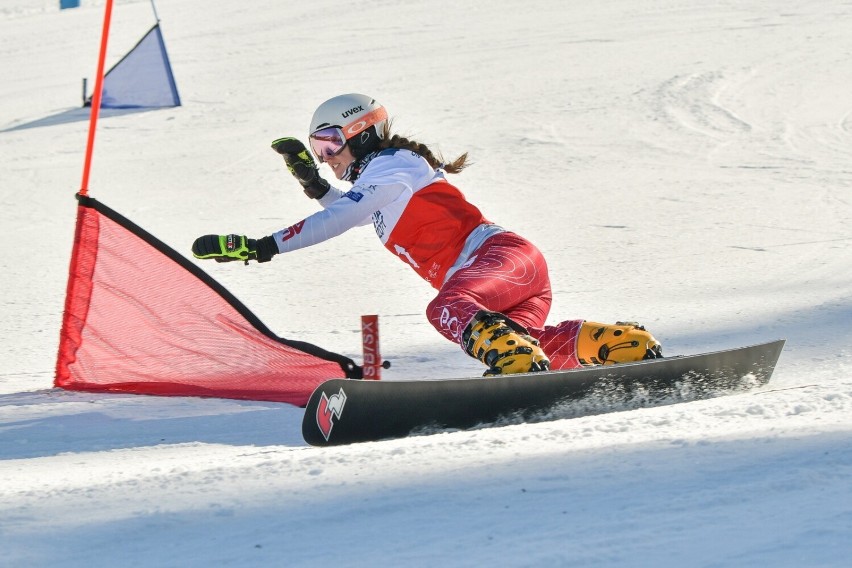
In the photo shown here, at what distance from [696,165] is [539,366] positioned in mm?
6481

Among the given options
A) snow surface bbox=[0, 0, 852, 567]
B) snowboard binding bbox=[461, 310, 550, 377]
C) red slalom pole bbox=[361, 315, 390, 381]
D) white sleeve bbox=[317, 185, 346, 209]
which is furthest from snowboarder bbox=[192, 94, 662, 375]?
snow surface bbox=[0, 0, 852, 567]

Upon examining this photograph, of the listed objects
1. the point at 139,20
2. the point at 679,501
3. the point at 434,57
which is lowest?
the point at 679,501

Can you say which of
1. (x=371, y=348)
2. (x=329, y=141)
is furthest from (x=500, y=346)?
(x=329, y=141)

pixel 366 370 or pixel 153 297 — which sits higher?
pixel 153 297

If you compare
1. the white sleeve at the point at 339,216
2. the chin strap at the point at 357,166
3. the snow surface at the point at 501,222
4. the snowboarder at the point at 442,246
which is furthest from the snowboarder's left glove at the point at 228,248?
the chin strap at the point at 357,166

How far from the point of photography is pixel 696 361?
401cm

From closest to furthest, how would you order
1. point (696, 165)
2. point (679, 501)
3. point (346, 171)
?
A: point (679, 501), point (346, 171), point (696, 165)

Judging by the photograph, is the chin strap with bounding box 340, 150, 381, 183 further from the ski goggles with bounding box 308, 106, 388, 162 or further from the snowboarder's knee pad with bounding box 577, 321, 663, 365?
the snowboarder's knee pad with bounding box 577, 321, 663, 365

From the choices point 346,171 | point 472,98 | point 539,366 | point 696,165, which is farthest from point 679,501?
point 472,98

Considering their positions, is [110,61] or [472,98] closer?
[472,98]

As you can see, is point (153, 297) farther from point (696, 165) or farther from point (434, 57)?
point (434, 57)

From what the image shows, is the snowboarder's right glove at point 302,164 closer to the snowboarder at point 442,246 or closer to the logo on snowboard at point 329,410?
the snowboarder at point 442,246

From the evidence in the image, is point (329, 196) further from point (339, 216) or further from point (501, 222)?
point (501, 222)

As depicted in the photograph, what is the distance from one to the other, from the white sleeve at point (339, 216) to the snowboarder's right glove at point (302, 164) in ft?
1.71
